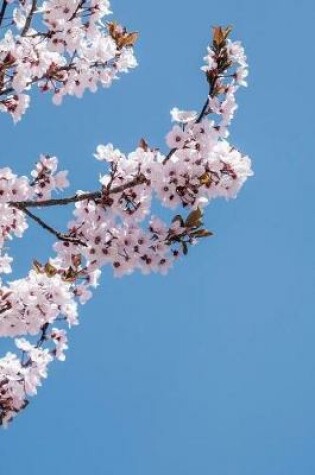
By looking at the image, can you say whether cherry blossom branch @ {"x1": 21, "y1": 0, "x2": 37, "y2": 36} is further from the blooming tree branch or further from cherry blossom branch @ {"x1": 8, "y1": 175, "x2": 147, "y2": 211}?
cherry blossom branch @ {"x1": 8, "y1": 175, "x2": 147, "y2": 211}

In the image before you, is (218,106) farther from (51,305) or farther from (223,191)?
(51,305)

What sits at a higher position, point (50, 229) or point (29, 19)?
point (29, 19)

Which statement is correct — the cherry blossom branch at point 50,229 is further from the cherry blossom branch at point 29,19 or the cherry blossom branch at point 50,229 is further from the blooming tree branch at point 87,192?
the cherry blossom branch at point 29,19

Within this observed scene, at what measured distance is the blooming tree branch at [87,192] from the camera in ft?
21.3

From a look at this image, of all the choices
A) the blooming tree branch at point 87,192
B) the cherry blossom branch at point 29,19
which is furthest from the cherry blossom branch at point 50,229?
the cherry blossom branch at point 29,19

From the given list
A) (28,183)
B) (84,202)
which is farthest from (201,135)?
(28,183)

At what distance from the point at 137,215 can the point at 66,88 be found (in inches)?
112

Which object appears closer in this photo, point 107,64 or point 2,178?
point 2,178

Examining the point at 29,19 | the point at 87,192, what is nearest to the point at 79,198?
the point at 87,192

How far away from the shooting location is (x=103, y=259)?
23.1 ft

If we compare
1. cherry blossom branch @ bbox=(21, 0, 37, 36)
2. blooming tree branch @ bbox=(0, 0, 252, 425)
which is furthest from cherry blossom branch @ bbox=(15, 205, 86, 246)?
cherry blossom branch @ bbox=(21, 0, 37, 36)

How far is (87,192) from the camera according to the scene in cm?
699

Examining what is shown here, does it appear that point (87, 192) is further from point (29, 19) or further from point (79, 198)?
point (29, 19)

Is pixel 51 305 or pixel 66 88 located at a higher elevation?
pixel 66 88
